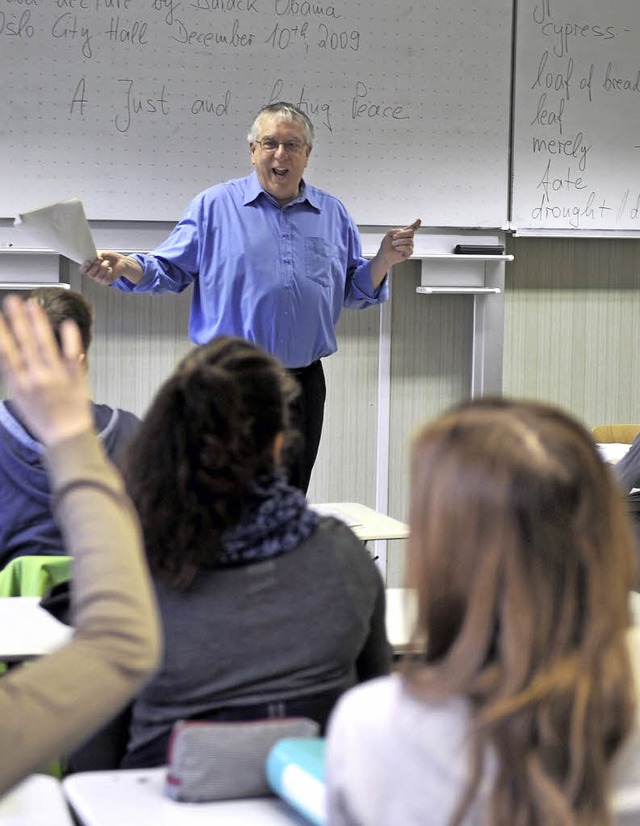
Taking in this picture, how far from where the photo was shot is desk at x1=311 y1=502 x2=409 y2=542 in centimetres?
287

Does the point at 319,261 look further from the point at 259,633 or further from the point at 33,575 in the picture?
the point at 259,633

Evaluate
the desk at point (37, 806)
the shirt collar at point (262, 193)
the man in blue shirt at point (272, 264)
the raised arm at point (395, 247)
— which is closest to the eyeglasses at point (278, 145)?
the man in blue shirt at point (272, 264)

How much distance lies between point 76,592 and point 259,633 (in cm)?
88

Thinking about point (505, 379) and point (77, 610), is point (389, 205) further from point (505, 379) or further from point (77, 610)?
point (77, 610)

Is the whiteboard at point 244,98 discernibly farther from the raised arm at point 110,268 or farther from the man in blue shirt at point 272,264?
the raised arm at point 110,268

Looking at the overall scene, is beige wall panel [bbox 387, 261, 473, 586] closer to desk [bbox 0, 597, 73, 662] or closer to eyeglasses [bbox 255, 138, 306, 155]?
eyeglasses [bbox 255, 138, 306, 155]

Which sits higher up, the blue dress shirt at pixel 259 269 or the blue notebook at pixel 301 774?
the blue dress shirt at pixel 259 269

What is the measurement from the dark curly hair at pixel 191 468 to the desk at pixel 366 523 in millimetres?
1070

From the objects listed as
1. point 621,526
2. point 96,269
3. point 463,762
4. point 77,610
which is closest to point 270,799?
point 463,762

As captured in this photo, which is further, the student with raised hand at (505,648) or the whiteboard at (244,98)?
the whiteboard at (244,98)

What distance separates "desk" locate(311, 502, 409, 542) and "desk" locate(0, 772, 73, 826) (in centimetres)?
126

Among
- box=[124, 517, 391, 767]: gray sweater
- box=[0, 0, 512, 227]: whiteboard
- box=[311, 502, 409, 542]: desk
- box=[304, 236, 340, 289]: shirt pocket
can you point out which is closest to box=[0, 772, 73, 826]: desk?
box=[124, 517, 391, 767]: gray sweater

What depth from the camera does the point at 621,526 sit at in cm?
97

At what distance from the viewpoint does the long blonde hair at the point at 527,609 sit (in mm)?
913
